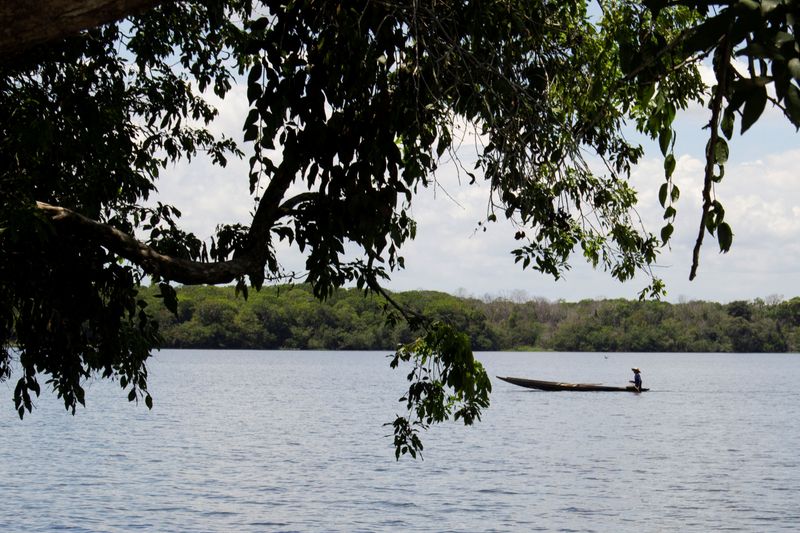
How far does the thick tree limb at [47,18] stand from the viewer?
3.26 metres

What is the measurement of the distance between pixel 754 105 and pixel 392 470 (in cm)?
2335

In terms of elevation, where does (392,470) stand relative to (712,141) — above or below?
below

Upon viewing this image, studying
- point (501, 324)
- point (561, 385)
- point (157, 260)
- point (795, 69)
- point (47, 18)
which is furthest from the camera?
point (501, 324)

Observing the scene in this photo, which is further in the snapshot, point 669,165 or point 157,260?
point 157,260

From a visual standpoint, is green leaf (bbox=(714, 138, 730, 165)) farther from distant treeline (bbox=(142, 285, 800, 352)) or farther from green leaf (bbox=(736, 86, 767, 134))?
distant treeline (bbox=(142, 285, 800, 352))

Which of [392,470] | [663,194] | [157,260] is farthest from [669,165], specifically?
[392,470]

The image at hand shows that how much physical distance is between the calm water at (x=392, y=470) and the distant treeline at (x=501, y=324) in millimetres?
62576

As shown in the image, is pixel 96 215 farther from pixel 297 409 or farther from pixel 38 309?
pixel 297 409

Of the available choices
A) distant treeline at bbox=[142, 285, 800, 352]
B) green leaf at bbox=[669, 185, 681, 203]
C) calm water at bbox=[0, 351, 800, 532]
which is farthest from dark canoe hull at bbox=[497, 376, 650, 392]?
distant treeline at bbox=[142, 285, 800, 352]

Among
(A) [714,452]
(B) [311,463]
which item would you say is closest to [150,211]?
(B) [311,463]

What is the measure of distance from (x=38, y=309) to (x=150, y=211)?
1.38 m

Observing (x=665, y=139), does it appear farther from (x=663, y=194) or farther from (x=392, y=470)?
(x=392, y=470)

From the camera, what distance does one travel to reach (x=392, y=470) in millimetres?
25031

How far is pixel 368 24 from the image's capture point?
5.28m
